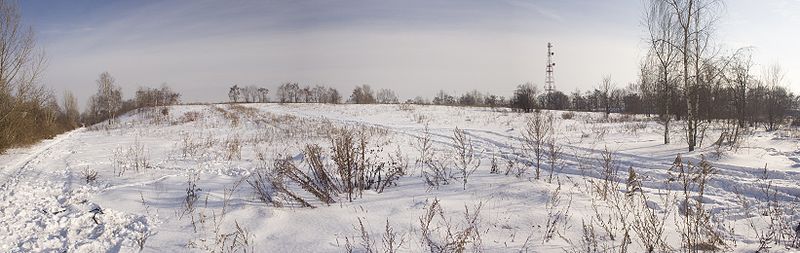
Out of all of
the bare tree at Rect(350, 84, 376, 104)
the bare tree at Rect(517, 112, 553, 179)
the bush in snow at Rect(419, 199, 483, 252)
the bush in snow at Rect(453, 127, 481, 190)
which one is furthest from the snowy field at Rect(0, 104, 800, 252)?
the bare tree at Rect(350, 84, 376, 104)

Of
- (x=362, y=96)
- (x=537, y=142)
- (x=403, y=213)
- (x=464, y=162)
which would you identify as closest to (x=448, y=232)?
(x=403, y=213)

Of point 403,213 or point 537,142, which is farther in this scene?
point 537,142

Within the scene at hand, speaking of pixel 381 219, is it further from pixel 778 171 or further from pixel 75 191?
pixel 778 171

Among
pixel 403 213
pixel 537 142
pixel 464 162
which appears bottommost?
pixel 403 213

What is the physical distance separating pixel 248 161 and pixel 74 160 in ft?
16.7

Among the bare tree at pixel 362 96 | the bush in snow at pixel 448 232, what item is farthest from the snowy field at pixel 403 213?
the bare tree at pixel 362 96

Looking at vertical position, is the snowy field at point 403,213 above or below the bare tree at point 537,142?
below

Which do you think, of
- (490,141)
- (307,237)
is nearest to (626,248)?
(307,237)

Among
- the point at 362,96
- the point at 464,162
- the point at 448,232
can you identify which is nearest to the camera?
the point at 448,232

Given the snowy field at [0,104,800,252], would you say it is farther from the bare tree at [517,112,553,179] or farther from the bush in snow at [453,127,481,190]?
the bare tree at [517,112,553,179]

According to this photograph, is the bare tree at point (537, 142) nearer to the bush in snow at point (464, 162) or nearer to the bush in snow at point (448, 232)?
A: the bush in snow at point (464, 162)

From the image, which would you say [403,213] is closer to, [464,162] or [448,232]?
[448,232]

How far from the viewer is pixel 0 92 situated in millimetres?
14023

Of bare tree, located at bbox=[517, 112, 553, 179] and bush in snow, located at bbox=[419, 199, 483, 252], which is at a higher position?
bare tree, located at bbox=[517, 112, 553, 179]
